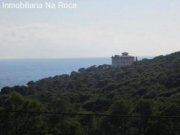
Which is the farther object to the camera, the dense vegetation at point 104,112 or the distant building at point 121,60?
the distant building at point 121,60

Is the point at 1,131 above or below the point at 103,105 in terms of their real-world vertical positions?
above

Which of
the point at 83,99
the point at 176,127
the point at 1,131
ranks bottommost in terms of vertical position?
the point at 83,99

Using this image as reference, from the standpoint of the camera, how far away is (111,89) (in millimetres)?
46719

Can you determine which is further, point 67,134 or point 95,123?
point 67,134

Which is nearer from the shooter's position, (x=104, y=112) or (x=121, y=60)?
(x=104, y=112)

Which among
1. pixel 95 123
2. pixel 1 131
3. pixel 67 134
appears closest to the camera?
pixel 1 131

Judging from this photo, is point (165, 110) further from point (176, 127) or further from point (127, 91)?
point (127, 91)

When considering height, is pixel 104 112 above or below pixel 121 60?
below

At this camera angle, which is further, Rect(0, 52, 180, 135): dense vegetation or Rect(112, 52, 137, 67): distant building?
Rect(112, 52, 137, 67): distant building

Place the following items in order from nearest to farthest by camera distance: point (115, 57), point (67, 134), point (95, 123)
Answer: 1. point (95, 123)
2. point (67, 134)
3. point (115, 57)

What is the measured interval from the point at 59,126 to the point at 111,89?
29.4m

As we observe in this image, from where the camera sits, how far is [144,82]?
144ft

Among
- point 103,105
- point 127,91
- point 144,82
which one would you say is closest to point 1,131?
point 103,105

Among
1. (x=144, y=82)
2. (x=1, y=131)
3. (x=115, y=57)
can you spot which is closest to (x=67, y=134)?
(x=1, y=131)
